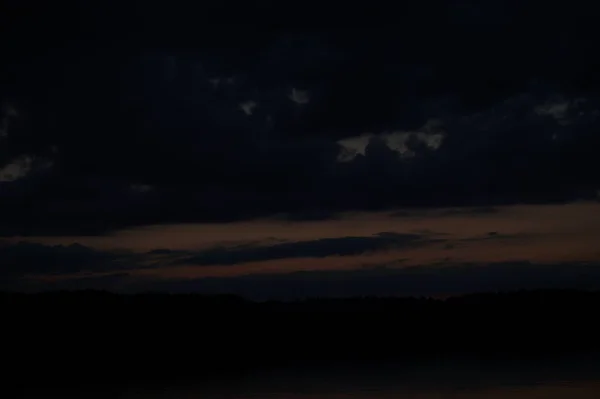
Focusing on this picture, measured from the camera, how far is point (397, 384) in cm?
3275

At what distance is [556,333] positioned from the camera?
2443 inches

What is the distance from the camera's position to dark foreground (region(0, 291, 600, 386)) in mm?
43156

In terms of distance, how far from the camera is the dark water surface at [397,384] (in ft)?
96.4

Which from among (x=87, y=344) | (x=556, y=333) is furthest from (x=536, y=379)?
(x=556, y=333)

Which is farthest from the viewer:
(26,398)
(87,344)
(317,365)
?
(87,344)

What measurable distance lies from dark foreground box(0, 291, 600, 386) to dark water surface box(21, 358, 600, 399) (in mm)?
3146

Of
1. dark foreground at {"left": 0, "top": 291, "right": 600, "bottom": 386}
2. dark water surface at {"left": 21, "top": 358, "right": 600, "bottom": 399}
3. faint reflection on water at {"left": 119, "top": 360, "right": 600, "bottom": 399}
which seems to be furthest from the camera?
dark foreground at {"left": 0, "top": 291, "right": 600, "bottom": 386}

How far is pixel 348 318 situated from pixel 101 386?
33.0m

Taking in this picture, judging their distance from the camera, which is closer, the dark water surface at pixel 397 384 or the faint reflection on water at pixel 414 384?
the faint reflection on water at pixel 414 384

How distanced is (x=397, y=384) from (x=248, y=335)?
2516cm

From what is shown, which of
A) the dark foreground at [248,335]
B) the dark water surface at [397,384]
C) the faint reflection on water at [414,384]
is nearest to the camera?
the faint reflection on water at [414,384]

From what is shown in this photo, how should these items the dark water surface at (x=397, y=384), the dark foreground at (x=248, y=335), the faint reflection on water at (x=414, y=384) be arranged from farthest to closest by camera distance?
the dark foreground at (x=248, y=335) < the dark water surface at (x=397, y=384) < the faint reflection on water at (x=414, y=384)

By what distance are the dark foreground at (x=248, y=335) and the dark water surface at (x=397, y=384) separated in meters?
3.15

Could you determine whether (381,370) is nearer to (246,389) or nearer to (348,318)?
(246,389)
